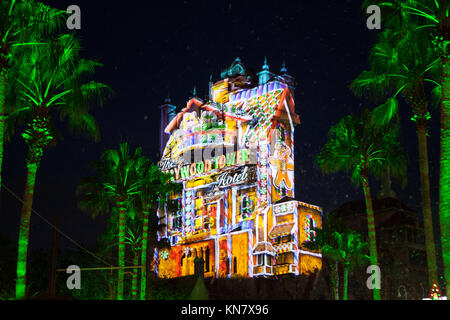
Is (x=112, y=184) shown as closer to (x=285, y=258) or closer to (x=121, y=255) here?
(x=121, y=255)

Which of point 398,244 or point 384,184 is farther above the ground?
point 384,184

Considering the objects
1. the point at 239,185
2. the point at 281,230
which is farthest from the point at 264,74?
the point at 281,230

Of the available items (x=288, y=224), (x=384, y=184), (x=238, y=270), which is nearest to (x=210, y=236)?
(x=238, y=270)

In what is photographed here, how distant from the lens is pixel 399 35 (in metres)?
21.8

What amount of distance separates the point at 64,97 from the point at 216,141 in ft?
145

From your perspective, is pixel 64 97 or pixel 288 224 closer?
pixel 64 97

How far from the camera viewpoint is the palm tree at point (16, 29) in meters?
22.2

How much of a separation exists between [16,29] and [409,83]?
15706 millimetres

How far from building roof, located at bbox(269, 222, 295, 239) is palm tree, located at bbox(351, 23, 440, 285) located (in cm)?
3585

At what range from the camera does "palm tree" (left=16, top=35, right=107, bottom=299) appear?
25.1m

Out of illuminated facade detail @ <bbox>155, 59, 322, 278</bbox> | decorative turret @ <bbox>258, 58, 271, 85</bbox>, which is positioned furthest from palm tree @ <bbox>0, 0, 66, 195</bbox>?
decorative turret @ <bbox>258, 58, 271, 85</bbox>

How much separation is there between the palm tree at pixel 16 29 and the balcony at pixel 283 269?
40.0m
